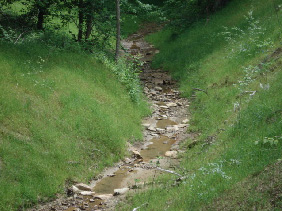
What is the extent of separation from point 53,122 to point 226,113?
6.09 metres

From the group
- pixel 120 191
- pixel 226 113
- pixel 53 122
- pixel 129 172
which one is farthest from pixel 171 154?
pixel 53 122

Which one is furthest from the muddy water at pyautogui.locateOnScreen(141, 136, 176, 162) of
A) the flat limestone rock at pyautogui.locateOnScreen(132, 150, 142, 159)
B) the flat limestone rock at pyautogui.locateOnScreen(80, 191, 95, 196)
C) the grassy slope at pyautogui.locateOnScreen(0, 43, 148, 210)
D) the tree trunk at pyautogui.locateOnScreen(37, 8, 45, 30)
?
the tree trunk at pyautogui.locateOnScreen(37, 8, 45, 30)

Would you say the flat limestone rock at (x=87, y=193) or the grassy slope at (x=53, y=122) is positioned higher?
the grassy slope at (x=53, y=122)

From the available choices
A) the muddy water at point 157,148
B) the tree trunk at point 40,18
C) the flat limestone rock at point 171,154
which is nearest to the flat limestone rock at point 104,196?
the muddy water at point 157,148

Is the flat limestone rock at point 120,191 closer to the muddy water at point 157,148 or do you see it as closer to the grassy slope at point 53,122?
the grassy slope at point 53,122

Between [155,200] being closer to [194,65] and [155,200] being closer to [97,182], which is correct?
[97,182]

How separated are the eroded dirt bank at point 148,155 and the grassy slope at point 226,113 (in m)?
0.59

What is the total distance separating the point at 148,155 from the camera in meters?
11.7

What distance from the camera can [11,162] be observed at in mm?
8711

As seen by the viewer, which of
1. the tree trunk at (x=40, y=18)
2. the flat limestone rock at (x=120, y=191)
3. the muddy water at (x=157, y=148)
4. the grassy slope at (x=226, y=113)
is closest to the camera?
the grassy slope at (x=226, y=113)

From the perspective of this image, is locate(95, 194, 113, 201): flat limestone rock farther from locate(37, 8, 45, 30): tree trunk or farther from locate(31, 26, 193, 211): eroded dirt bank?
locate(37, 8, 45, 30): tree trunk

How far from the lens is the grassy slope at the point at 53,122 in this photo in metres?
8.77

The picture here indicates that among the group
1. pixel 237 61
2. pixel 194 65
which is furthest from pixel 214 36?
pixel 237 61

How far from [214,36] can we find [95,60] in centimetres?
884
